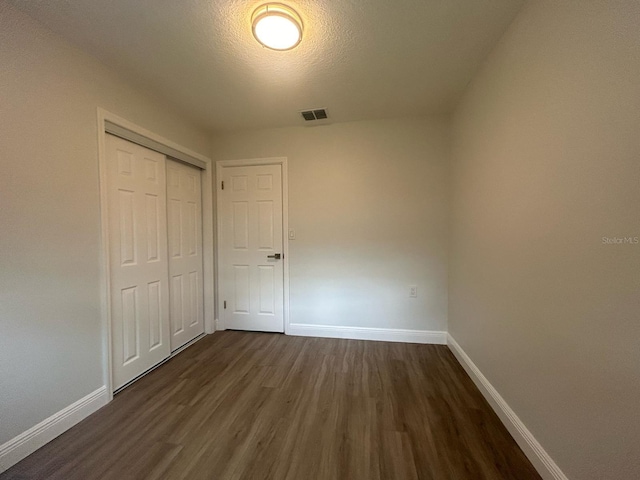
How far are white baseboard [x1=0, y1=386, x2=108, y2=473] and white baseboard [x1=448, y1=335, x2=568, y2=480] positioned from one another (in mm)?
2711

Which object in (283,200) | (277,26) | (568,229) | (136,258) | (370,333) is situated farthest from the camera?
(283,200)

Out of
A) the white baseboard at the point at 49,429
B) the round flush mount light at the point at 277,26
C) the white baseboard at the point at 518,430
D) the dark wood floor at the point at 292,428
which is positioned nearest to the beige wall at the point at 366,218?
the dark wood floor at the point at 292,428

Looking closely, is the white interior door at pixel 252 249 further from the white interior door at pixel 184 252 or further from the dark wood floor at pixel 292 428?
the dark wood floor at pixel 292 428

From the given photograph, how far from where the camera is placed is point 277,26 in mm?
1408

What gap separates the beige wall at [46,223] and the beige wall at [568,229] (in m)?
2.74

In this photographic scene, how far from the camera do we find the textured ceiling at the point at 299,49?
140 cm

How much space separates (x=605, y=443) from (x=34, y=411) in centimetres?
275

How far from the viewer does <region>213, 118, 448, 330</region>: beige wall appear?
8.95 ft

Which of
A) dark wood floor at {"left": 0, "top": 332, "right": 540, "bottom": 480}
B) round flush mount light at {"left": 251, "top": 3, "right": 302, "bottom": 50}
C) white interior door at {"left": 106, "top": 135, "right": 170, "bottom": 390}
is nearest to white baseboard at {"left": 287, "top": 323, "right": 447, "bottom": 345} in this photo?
dark wood floor at {"left": 0, "top": 332, "right": 540, "bottom": 480}

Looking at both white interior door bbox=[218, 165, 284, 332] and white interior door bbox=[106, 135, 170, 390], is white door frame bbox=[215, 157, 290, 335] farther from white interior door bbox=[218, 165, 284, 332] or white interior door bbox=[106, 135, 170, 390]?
white interior door bbox=[106, 135, 170, 390]

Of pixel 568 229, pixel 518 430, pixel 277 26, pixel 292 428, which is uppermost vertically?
pixel 277 26

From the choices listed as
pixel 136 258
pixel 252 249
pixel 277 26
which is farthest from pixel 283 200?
pixel 277 26

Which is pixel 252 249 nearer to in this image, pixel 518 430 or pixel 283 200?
pixel 283 200

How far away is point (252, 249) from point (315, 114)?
171 cm
